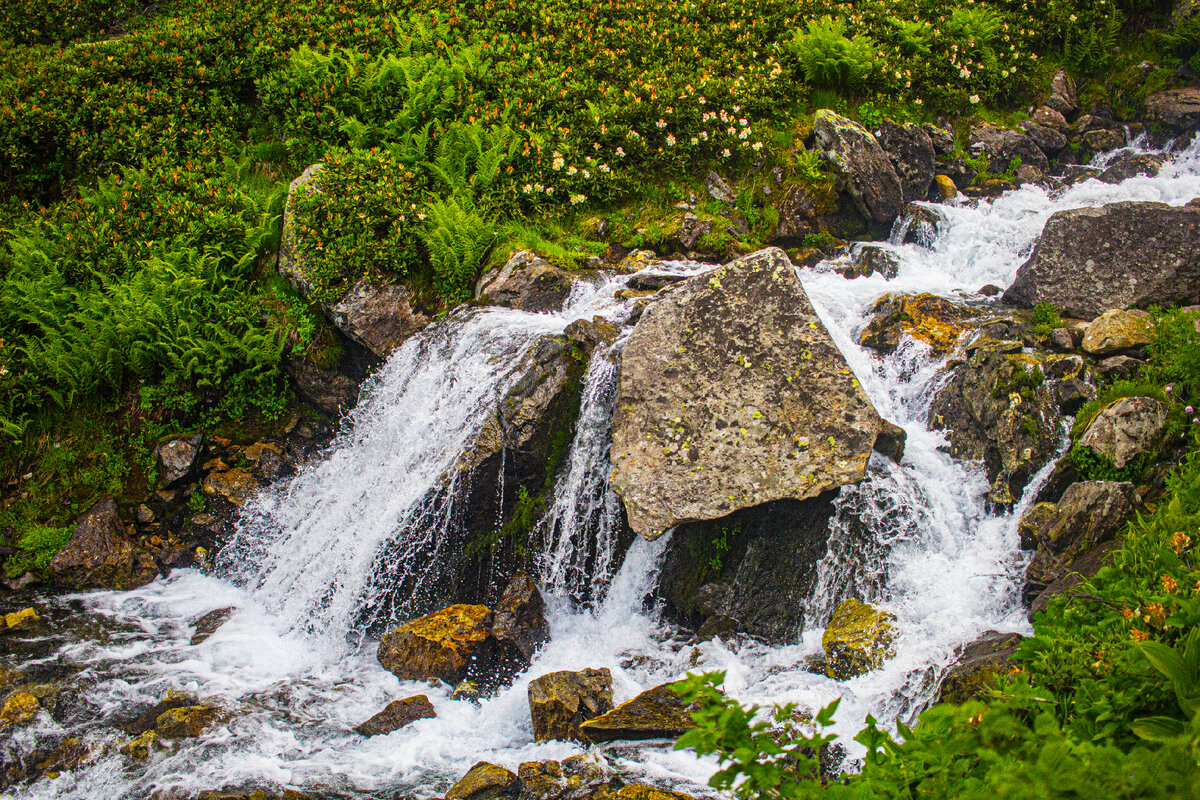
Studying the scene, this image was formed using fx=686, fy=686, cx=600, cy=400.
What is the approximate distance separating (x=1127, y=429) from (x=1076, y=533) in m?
1.16

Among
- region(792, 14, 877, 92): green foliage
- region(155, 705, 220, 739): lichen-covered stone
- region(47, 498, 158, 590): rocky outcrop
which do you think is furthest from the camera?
region(792, 14, 877, 92): green foliage

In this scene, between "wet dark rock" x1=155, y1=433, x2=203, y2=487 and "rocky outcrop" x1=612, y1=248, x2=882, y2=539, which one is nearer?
"rocky outcrop" x1=612, y1=248, x2=882, y2=539

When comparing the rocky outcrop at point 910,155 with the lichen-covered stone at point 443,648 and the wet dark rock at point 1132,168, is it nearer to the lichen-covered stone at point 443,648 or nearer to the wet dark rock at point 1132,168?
the wet dark rock at point 1132,168

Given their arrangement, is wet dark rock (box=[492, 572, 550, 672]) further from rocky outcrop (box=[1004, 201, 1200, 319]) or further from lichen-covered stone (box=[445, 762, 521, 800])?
rocky outcrop (box=[1004, 201, 1200, 319])

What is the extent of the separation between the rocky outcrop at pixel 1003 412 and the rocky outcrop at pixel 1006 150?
6.45 meters

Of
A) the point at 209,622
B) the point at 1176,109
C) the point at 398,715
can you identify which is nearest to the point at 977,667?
the point at 398,715

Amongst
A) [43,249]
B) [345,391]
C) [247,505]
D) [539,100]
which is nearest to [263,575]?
[247,505]

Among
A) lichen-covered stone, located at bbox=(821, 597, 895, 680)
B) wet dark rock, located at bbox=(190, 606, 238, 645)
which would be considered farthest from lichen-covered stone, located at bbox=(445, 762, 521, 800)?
wet dark rock, located at bbox=(190, 606, 238, 645)

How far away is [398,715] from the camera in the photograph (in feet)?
21.4

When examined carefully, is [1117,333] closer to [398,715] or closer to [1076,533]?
[1076,533]

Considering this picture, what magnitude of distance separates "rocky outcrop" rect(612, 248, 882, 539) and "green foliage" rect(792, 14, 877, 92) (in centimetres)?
650

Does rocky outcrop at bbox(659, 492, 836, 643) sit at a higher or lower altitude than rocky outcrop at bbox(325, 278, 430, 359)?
lower

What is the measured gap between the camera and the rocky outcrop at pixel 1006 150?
12547 mm

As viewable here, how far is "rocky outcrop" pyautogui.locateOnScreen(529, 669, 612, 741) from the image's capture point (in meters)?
6.13
